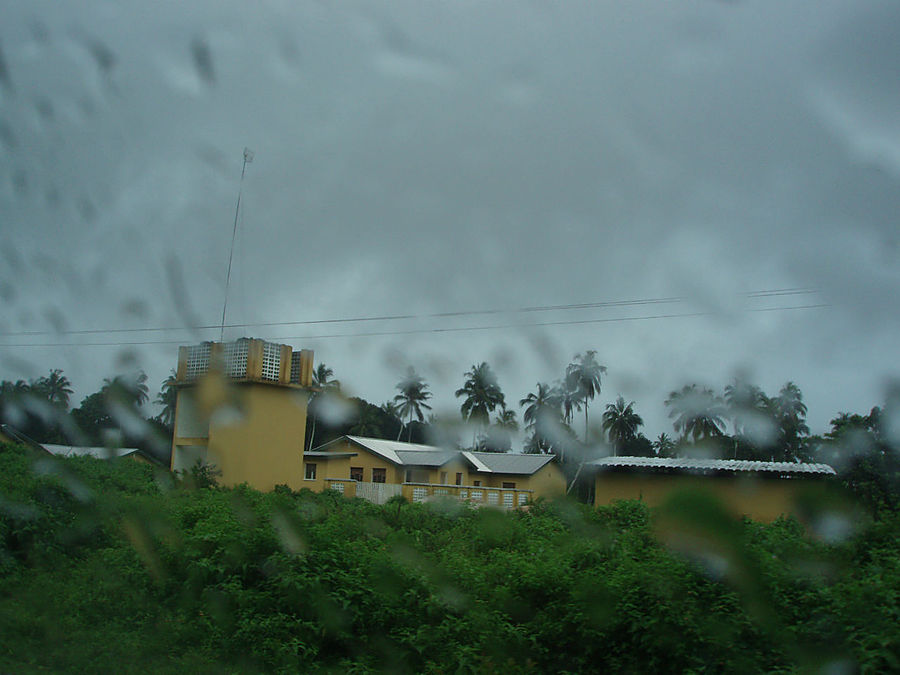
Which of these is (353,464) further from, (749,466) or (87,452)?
(749,466)

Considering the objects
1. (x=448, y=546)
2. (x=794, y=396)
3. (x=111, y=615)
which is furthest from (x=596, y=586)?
(x=111, y=615)

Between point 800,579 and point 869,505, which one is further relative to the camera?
point 869,505

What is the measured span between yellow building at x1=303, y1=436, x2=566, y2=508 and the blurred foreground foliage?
1.62m

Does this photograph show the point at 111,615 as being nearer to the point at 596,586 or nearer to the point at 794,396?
the point at 596,586

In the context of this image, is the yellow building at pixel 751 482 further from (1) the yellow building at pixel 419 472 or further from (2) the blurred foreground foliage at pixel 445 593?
(1) the yellow building at pixel 419 472

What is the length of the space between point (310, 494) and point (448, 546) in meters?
2.45

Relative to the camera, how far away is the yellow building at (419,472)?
9.37 metres

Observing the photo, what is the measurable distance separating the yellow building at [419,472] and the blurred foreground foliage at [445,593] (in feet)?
5.30

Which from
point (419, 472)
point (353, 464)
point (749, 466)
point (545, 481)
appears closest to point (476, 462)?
point (419, 472)

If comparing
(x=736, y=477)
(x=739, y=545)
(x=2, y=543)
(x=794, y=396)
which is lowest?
(x=2, y=543)

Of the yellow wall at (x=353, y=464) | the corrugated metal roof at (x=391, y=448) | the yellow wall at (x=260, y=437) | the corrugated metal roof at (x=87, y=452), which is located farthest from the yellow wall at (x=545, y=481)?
the corrugated metal roof at (x=87, y=452)

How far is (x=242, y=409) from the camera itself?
6191 mm

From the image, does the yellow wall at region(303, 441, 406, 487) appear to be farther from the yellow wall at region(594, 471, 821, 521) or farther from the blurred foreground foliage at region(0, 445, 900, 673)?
the yellow wall at region(594, 471, 821, 521)

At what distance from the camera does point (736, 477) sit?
14.9 ft
